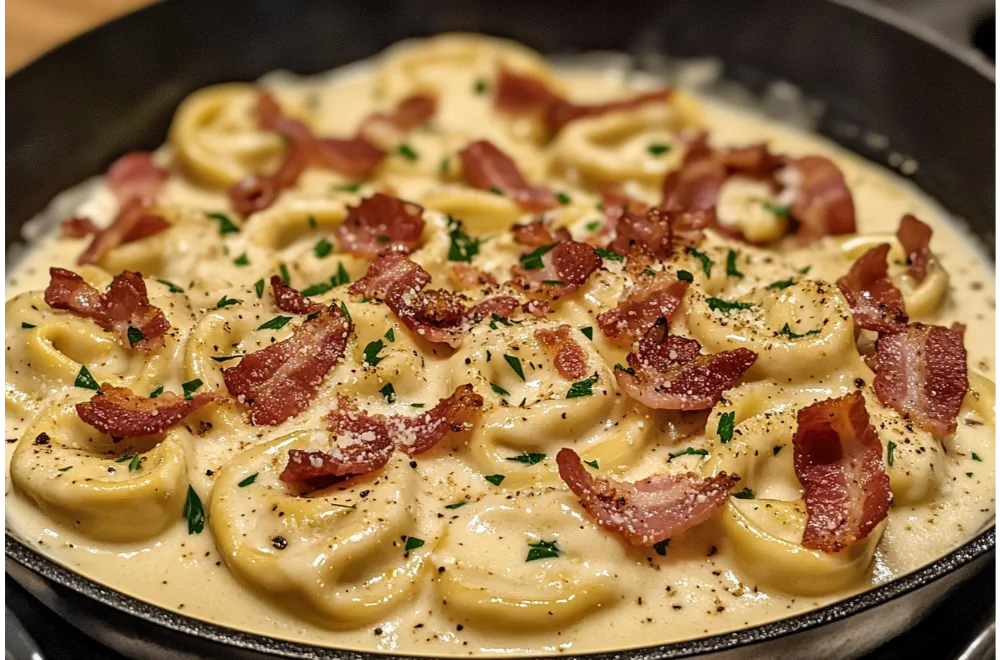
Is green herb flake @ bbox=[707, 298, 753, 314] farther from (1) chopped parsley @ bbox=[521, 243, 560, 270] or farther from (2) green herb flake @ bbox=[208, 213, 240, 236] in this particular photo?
(2) green herb flake @ bbox=[208, 213, 240, 236]

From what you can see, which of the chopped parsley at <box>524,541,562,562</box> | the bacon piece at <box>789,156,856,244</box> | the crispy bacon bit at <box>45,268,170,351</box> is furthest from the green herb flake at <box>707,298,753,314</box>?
the crispy bacon bit at <box>45,268,170,351</box>

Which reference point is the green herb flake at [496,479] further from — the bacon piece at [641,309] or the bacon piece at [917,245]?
the bacon piece at [917,245]

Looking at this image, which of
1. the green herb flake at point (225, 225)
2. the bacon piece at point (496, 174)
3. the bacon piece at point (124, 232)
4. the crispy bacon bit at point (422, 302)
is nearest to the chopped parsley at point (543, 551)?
the crispy bacon bit at point (422, 302)

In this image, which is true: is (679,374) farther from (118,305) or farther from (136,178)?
(136,178)

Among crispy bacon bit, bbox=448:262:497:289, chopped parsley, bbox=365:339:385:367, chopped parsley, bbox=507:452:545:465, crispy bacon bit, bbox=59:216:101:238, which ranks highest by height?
chopped parsley, bbox=365:339:385:367

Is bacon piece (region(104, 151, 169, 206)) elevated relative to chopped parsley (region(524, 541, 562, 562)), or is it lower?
elevated

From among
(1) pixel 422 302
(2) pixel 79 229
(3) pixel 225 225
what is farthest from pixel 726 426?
(2) pixel 79 229
